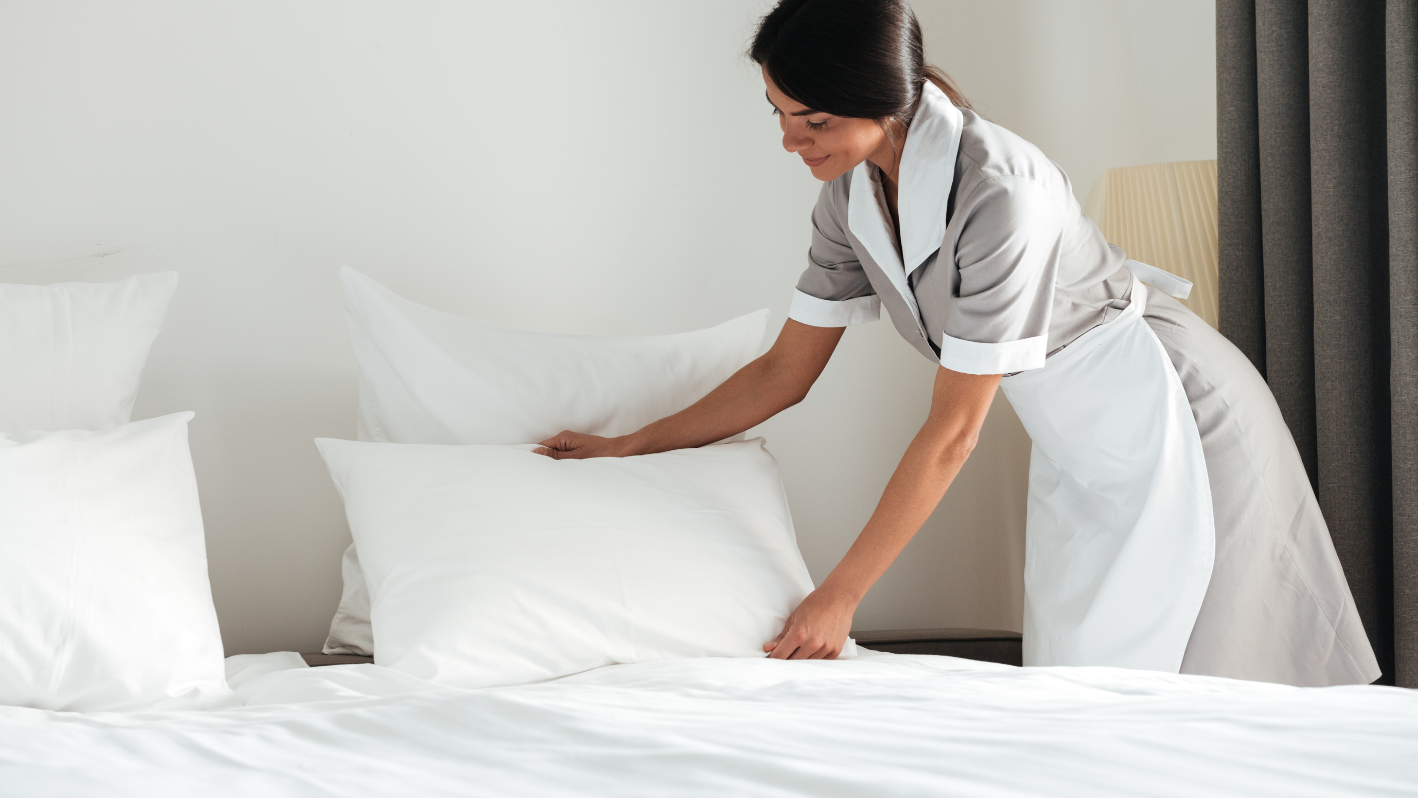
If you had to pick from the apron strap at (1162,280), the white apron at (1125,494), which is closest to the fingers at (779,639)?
the white apron at (1125,494)

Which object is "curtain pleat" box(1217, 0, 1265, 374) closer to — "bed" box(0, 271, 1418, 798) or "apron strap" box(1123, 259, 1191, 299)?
"apron strap" box(1123, 259, 1191, 299)

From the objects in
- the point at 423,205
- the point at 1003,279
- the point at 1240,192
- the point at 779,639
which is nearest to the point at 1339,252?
the point at 1240,192

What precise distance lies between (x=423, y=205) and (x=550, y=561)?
0.71 m

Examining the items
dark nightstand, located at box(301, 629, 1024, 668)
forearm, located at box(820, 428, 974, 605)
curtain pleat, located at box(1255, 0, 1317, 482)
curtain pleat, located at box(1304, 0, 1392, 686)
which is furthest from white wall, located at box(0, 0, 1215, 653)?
forearm, located at box(820, 428, 974, 605)

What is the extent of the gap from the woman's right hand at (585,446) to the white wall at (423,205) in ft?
1.15

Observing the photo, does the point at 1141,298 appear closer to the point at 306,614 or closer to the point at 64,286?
the point at 306,614

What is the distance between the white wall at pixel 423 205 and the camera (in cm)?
128

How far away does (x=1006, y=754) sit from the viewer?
577mm

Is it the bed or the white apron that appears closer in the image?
the bed

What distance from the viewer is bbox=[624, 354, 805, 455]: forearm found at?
4.26 feet

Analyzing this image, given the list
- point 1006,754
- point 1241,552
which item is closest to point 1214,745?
point 1006,754

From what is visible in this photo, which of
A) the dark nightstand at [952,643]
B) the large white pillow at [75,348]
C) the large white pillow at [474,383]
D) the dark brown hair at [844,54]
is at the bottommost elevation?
the dark nightstand at [952,643]

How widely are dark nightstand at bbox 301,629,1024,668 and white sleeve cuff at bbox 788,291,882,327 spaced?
0.50 metres

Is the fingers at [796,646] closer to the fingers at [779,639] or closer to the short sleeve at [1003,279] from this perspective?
the fingers at [779,639]
